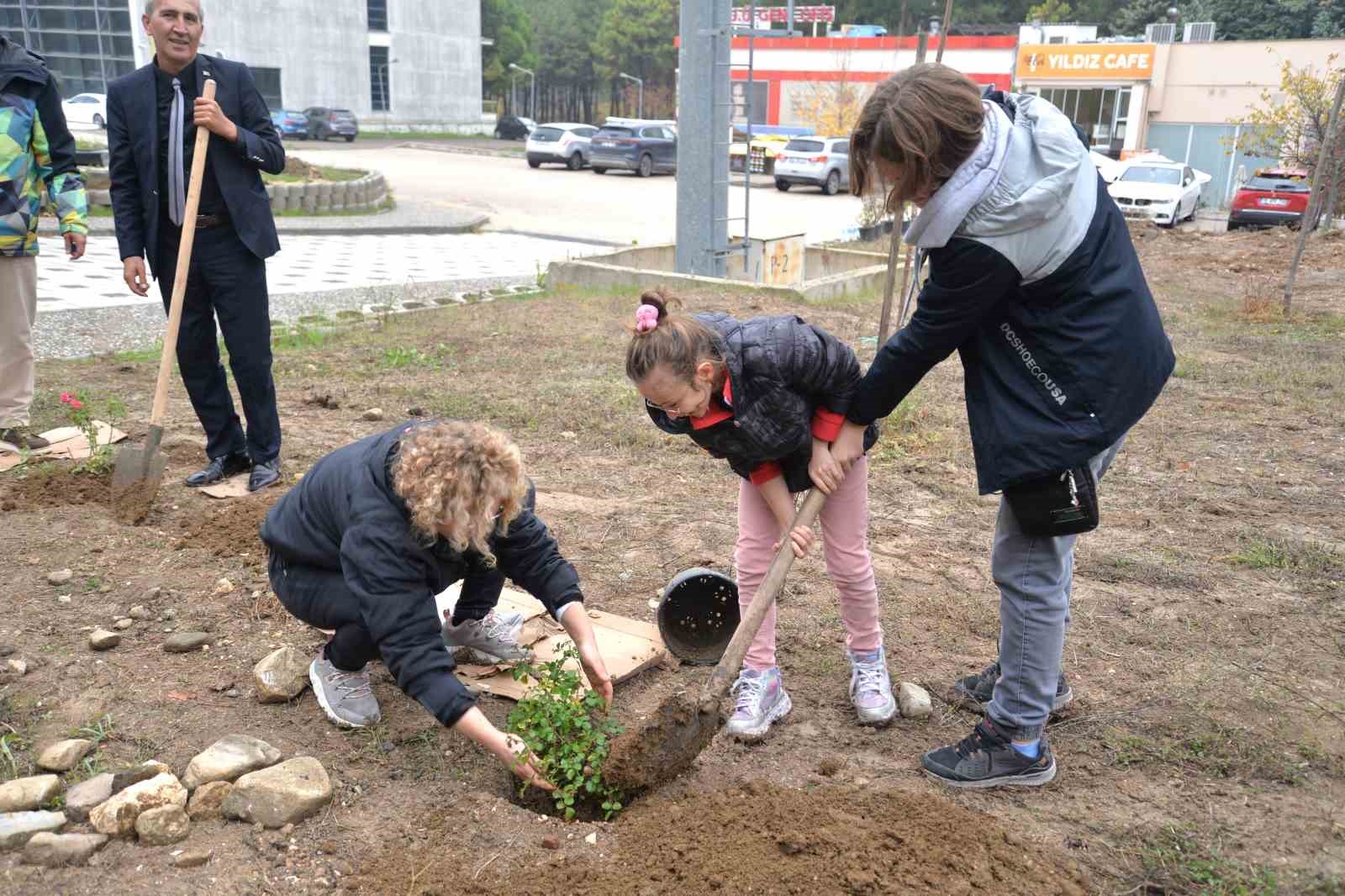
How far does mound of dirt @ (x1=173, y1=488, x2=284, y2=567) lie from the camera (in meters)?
3.88

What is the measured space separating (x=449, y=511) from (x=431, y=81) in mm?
51818

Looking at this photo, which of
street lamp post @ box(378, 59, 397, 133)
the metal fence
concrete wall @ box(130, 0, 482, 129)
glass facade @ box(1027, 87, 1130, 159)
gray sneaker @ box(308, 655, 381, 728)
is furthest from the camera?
street lamp post @ box(378, 59, 397, 133)

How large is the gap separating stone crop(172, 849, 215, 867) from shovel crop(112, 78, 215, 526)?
7.06 ft

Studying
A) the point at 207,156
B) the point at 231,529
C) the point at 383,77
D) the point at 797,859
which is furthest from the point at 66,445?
the point at 383,77

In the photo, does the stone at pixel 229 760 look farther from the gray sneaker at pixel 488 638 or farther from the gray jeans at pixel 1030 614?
the gray jeans at pixel 1030 614

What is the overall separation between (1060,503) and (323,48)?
1907 inches

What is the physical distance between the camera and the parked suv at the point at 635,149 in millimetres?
28625

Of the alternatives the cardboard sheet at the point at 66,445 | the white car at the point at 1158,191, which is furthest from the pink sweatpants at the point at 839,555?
the white car at the point at 1158,191

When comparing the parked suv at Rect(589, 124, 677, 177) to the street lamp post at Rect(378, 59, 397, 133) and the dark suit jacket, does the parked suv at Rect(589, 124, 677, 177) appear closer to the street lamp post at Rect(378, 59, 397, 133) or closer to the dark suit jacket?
the street lamp post at Rect(378, 59, 397, 133)

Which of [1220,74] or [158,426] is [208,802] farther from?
[1220,74]

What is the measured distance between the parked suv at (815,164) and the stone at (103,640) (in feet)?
80.9

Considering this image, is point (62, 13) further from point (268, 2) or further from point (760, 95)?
point (760, 95)

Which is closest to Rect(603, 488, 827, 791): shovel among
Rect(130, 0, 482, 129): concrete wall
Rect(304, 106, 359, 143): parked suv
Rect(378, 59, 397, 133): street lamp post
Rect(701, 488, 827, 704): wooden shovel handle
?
Rect(701, 488, 827, 704): wooden shovel handle

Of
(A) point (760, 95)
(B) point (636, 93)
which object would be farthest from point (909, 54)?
(B) point (636, 93)
